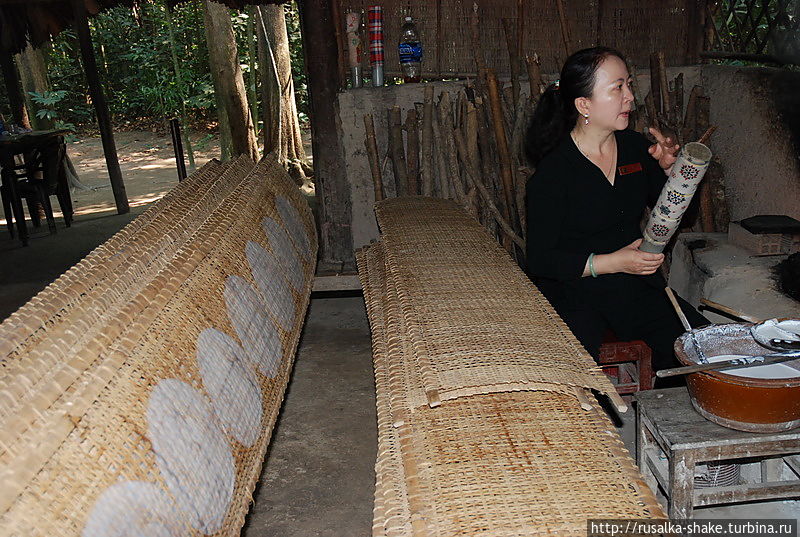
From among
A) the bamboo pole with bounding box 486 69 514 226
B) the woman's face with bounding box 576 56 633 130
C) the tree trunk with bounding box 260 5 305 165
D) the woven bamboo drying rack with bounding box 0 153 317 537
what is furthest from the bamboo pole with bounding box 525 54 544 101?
the tree trunk with bounding box 260 5 305 165

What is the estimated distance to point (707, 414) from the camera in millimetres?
2143

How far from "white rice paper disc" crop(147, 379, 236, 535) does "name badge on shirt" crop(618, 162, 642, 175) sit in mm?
1886

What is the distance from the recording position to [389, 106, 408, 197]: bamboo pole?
5.17 metres

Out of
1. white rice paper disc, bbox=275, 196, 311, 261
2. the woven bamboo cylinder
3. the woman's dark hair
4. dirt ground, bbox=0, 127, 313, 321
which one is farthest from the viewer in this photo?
dirt ground, bbox=0, 127, 313, 321

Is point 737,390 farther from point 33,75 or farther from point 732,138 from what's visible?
point 33,75

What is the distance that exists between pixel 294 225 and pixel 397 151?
154cm

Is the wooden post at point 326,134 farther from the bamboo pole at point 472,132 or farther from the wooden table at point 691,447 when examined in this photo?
the wooden table at point 691,447

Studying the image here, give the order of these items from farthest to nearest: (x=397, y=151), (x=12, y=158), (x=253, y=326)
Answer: (x=12, y=158)
(x=397, y=151)
(x=253, y=326)

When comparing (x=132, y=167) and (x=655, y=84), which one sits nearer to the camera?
(x=655, y=84)

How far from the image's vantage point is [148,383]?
69.3 inches

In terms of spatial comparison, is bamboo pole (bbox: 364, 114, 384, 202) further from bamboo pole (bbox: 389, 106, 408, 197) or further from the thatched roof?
the thatched roof

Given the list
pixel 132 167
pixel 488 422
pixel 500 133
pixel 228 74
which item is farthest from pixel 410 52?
pixel 132 167

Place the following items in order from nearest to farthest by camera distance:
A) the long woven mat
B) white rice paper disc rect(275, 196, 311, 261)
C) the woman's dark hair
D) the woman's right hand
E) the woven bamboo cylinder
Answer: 1. the long woven mat
2. the woven bamboo cylinder
3. the woman's right hand
4. the woman's dark hair
5. white rice paper disc rect(275, 196, 311, 261)

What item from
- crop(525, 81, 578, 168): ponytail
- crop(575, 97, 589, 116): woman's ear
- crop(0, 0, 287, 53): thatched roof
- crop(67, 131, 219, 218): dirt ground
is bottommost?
crop(67, 131, 219, 218): dirt ground
